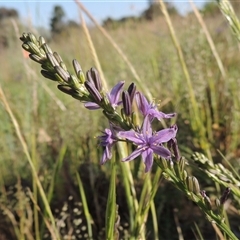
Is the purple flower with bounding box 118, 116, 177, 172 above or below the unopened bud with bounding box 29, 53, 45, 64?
below

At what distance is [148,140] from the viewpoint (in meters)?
0.62

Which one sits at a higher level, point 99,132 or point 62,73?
point 62,73

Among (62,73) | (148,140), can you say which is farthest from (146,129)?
(62,73)

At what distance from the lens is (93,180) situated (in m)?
1.73

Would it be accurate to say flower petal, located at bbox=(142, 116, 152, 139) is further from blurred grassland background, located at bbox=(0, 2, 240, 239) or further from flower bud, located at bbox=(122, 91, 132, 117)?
blurred grassland background, located at bbox=(0, 2, 240, 239)

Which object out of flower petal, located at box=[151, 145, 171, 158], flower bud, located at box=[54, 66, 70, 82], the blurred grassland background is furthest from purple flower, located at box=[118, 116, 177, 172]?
the blurred grassland background

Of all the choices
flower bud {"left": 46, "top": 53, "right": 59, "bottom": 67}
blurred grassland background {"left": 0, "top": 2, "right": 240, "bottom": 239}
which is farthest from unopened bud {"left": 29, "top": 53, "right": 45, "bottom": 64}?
blurred grassland background {"left": 0, "top": 2, "right": 240, "bottom": 239}

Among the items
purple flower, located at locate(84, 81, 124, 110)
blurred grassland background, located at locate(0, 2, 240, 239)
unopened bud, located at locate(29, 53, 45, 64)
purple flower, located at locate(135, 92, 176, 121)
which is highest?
unopened bud, located at locate(29, 53, 45, 64)

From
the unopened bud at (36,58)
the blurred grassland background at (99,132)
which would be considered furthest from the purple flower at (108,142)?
the blurred grassland background at (99,132)

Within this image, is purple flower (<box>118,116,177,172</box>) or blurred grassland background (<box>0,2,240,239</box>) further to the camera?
blurred grassland background (<box>0,2,240,239</box>)

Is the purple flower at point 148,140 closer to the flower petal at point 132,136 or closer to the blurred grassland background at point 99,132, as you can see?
the flower petal at point 132,136

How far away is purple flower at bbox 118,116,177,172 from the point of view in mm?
606

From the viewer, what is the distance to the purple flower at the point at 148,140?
23.9 inches

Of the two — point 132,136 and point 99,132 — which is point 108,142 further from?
point 99,132
